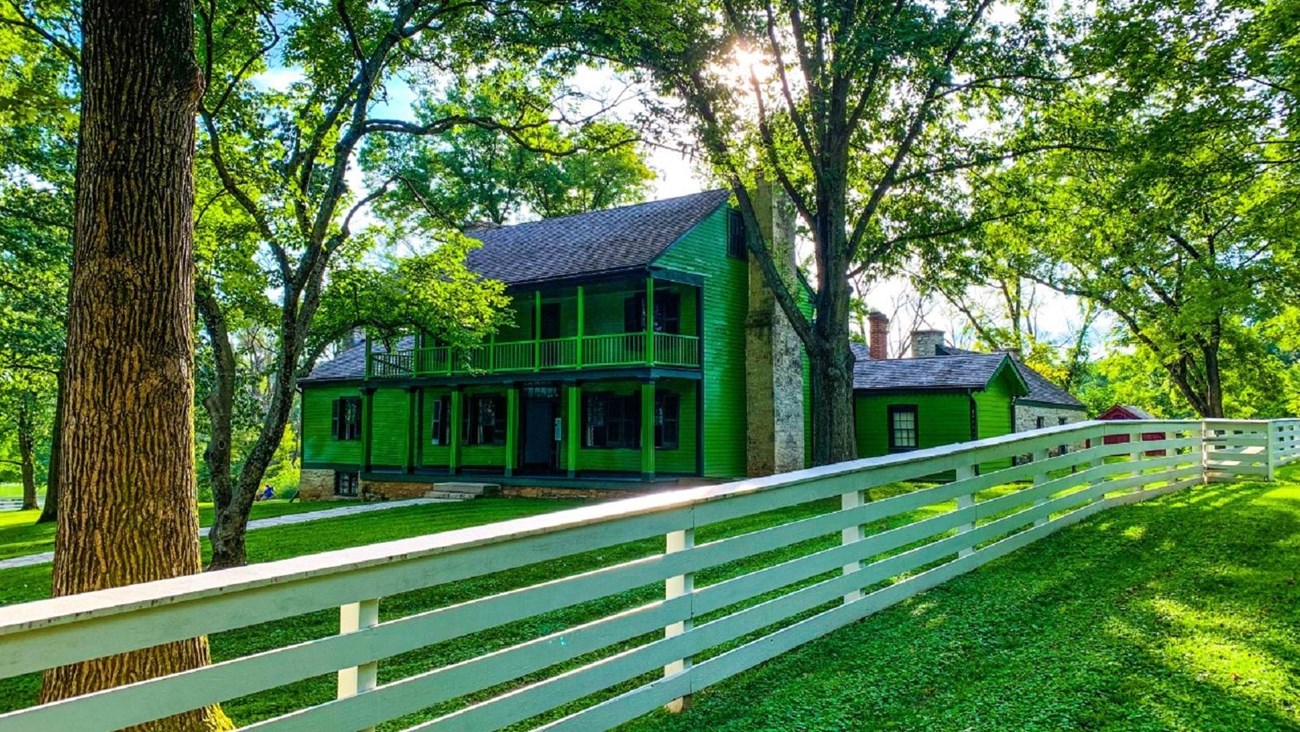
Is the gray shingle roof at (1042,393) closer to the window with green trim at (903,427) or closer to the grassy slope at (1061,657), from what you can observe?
the window with green trim at (903,427)

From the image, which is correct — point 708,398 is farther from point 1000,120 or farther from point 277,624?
point 277,624

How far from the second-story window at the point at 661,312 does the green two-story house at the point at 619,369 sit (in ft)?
0.11

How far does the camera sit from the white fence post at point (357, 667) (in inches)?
97.3

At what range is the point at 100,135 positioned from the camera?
11.6 ft

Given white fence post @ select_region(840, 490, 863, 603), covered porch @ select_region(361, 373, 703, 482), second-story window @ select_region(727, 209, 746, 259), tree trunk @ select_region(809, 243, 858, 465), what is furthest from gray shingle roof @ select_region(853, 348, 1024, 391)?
white fence post @ select_region(840, 490, 863, 603)

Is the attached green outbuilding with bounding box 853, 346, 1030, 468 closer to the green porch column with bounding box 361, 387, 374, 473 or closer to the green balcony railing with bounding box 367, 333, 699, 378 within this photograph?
the green balcony railing with bounding box 367, 333, 699, 378

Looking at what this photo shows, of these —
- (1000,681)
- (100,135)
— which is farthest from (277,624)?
(1000,681)

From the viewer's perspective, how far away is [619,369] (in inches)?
756

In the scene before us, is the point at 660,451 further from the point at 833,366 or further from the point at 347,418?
the point at 347,418

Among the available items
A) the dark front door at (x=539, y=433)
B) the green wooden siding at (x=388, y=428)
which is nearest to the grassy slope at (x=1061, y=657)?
the dark front door at (x=539, y=433)

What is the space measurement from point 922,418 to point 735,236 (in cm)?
795

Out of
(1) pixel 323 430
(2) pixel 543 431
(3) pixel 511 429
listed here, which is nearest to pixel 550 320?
(2) pixel 543 431

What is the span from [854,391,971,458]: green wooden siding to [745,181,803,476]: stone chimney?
351cm

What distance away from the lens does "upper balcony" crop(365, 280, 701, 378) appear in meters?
19.8
